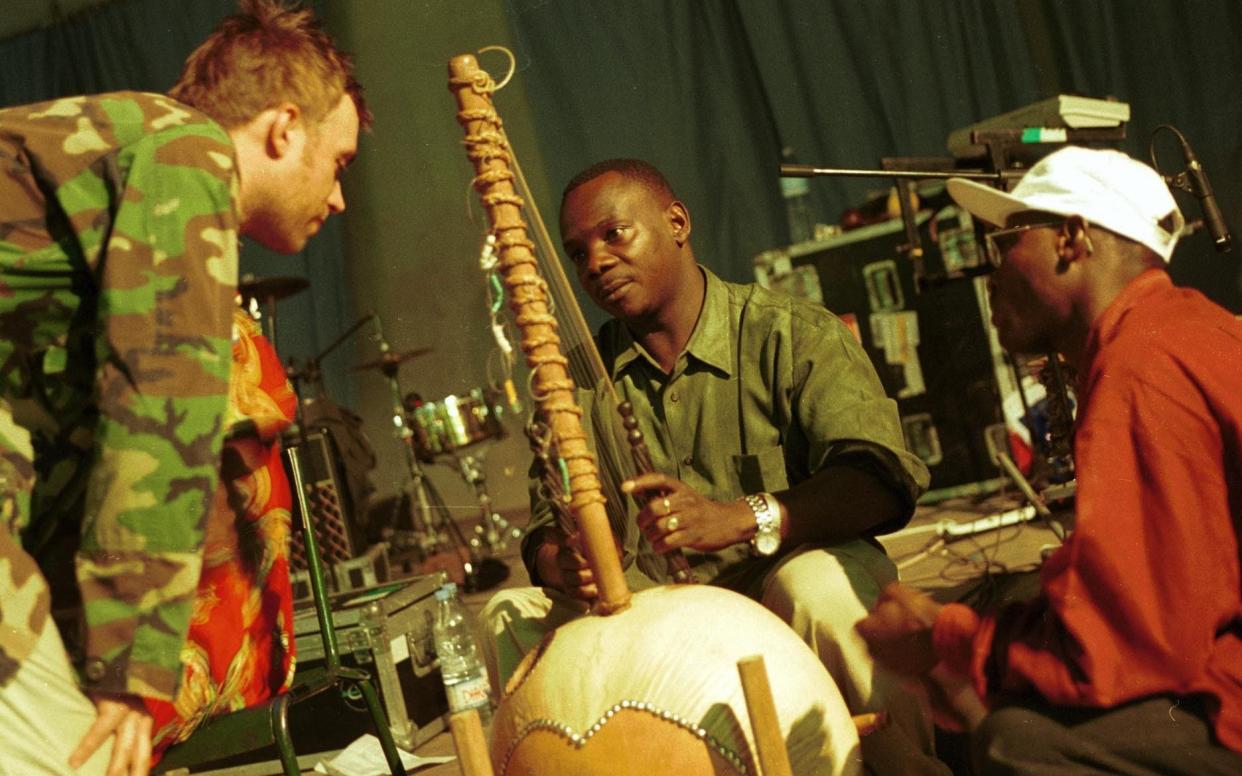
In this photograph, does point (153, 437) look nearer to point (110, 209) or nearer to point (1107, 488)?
point (110, 209)

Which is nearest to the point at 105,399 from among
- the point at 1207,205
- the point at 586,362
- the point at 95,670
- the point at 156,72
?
the point at 95,670

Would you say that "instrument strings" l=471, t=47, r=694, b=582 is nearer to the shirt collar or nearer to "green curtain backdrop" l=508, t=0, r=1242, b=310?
the shirt collar

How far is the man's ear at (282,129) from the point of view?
5.56 feet

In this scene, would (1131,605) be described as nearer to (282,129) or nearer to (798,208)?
(282,129)

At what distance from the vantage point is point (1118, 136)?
185 inches

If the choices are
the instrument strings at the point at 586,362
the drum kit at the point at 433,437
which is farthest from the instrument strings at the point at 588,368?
the drum kit at the point at 433,437

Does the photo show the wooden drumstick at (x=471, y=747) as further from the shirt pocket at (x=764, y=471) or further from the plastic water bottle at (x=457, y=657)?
the plastic water bottle at (x=457, y=657)

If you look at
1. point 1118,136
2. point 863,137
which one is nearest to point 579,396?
point 1118,136

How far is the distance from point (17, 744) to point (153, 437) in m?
0.41

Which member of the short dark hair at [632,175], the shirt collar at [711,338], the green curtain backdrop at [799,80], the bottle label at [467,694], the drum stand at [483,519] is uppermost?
the green curtain backdrop at [799,80]

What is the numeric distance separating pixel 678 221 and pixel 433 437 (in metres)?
4.45

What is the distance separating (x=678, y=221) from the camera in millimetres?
2779

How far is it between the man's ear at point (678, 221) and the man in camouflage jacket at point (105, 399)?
1.33 m

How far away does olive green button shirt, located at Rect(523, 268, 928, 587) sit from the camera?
240 centimetres
